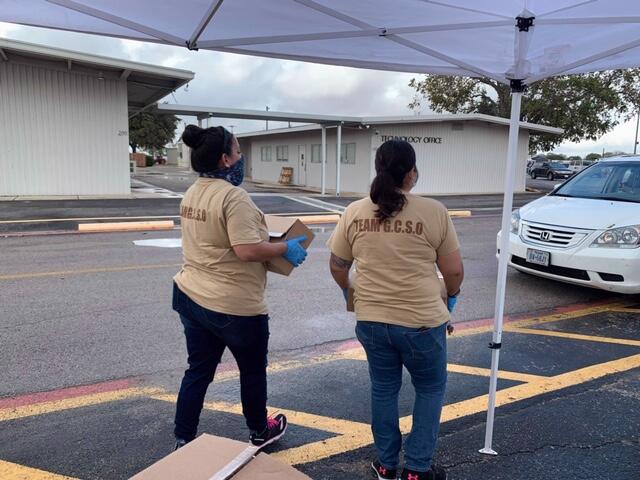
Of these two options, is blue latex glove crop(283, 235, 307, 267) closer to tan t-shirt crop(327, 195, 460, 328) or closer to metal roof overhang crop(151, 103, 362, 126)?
tan t-shirt crop(327, 195, 460, 328)

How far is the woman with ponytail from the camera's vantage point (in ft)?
7.36

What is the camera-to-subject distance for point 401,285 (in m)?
2.31

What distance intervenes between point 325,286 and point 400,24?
12.9ft

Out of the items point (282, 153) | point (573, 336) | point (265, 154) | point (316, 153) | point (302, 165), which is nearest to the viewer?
point (573, 336)

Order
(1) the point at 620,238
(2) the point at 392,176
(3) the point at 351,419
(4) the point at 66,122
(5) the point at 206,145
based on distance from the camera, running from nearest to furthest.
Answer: (2) the point at 392,176
(5) the point at 206,145
(3) the point at 351,419
(1) the point at 620,238
(4) the point at 66,122

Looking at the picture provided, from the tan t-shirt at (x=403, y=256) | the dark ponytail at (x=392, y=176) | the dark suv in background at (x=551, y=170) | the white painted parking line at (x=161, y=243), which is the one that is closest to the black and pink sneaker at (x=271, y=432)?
the tan t-shirt at (x=403, y=256)

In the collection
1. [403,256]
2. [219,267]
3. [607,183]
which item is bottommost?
[219,267]

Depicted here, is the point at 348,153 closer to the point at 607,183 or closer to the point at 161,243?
the point at 161,243

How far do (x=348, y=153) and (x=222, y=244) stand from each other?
22.8 m

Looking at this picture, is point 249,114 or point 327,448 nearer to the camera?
point 327,448

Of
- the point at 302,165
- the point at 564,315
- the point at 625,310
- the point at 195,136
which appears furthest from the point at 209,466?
the point at 302,165

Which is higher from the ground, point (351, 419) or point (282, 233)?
point (282, 233)

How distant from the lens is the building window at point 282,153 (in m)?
31.4

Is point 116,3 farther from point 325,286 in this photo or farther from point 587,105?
point 587,105
